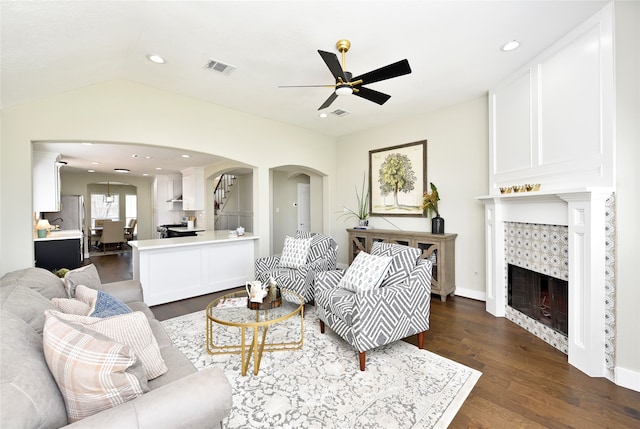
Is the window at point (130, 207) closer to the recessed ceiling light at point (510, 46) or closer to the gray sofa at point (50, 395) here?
the gray sofa at point (50, 395)

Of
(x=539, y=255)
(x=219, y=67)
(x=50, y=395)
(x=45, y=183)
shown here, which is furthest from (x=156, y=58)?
(x=539, y=255)

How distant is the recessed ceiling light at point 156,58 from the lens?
9.07ft

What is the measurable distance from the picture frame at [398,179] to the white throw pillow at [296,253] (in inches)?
72.2

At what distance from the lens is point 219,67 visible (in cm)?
299

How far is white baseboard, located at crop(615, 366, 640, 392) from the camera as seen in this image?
79.3 inches

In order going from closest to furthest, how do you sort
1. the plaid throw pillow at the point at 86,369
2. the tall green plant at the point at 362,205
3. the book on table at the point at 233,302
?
the plaid throw pillow at the point at 86,369 < the book on table at the point at 233,302 < the tall green plant at the point at 362,205

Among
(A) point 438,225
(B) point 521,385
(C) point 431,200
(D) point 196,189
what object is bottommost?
(B) point 521,385

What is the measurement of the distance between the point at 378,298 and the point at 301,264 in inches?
66.2

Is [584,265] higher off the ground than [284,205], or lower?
lower

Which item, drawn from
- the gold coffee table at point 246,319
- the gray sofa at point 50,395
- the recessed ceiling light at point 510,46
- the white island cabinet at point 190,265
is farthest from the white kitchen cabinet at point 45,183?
the recessed ceiling light at point 510,46

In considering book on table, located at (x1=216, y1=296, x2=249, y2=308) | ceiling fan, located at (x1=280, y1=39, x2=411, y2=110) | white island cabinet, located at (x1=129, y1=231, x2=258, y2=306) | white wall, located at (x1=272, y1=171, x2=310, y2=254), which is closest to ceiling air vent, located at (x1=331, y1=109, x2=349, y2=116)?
ceiling fan, located at (x1=280, y1=39, x2=411, y2=110)

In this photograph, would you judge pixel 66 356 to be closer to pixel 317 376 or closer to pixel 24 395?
pixel 24 395

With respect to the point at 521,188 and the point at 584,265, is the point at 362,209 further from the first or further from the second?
the point at 584,265

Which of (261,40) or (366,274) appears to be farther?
(366,274)
